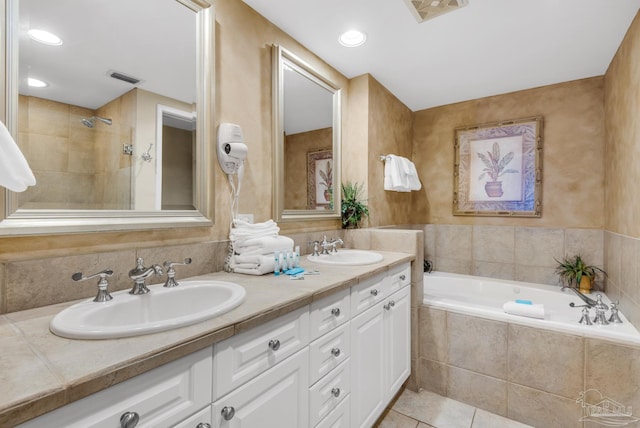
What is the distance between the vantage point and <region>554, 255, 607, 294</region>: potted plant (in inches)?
96.2

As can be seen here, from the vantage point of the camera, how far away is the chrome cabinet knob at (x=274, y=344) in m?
0.97

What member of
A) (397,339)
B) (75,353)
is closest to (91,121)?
(75,353)

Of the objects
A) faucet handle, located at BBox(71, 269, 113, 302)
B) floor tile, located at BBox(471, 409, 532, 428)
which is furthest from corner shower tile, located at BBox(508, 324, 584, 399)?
faucet handle, located at BBox(71, 269, 113, 302)

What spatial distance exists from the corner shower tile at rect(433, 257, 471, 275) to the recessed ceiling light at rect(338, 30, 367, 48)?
7.47ft

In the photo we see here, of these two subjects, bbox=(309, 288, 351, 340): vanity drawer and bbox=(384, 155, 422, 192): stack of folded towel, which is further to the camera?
bbox=(384, 155, 422, 192): stack of folded towel

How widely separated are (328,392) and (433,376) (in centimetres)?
122

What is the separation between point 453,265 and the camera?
315 cm

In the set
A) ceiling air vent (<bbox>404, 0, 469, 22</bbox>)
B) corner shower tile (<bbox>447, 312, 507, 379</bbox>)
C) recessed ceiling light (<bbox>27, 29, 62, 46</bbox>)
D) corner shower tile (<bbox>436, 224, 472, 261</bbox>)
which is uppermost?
ceiling air vent (<bbox>404, 0, 469, 22</bbox>)

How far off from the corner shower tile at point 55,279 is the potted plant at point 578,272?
3.15 meters

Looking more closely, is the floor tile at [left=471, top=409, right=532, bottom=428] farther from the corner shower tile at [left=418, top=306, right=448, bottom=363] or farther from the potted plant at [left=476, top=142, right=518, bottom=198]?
the potted plant at [left=476, top=142, right=518, bottom=198]

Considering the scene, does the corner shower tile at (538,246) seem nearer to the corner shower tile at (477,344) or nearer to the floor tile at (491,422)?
the corner shower tile at (477,344)

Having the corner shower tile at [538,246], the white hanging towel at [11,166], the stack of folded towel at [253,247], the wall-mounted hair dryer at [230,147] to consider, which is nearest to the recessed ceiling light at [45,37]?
the white hanging towel at [11,166]

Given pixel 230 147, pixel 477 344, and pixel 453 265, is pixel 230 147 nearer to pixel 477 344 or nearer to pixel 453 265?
pixel 477 344

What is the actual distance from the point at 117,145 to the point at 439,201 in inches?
116
